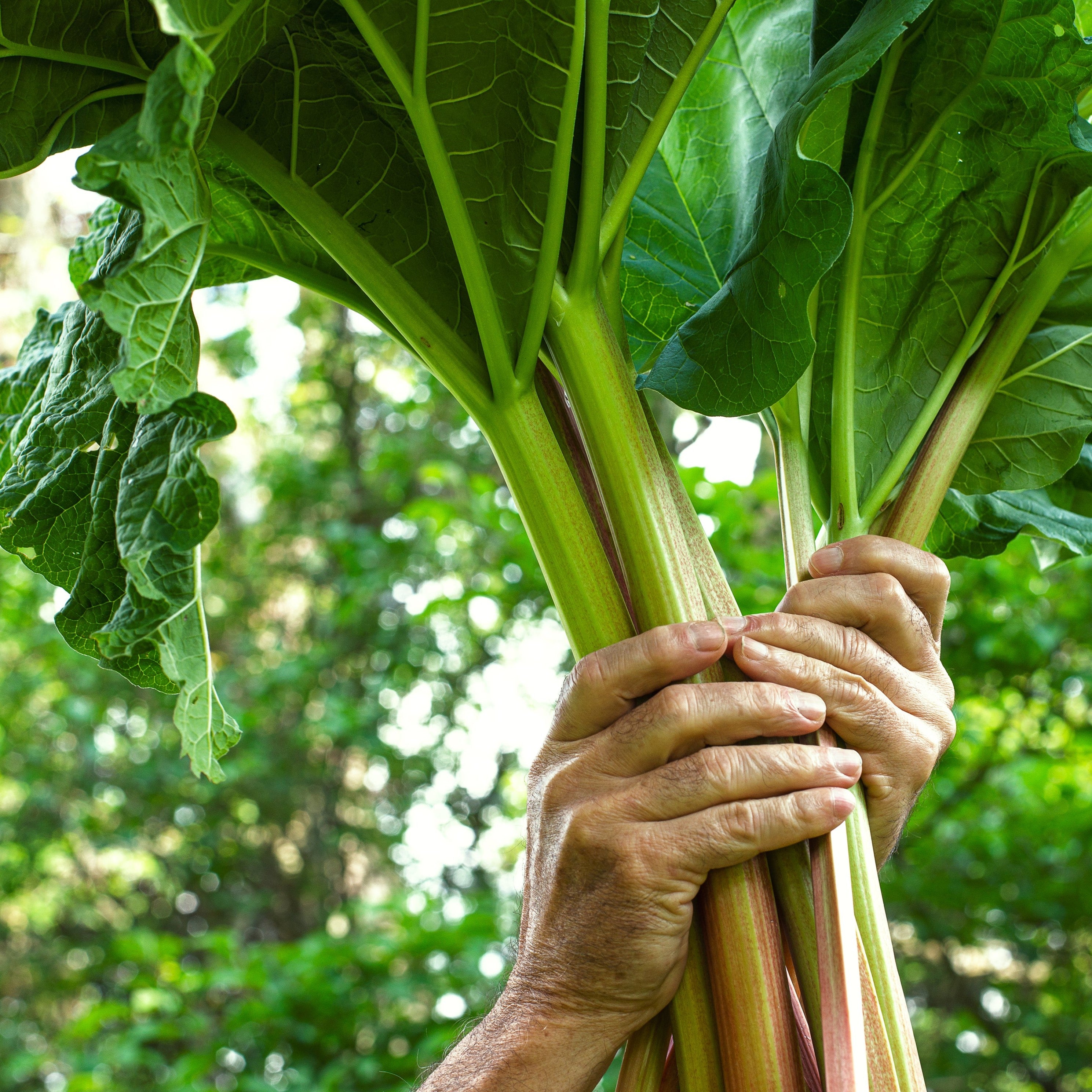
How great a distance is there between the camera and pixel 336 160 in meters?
1.11

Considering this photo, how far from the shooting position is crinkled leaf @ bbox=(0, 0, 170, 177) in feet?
3.12

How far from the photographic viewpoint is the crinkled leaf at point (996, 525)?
4.81 ft

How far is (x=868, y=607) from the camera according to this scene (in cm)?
111

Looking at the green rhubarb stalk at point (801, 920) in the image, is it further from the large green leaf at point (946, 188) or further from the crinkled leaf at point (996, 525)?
the crinkled leaf at point (996, 525)

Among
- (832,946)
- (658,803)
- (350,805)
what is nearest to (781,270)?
(658,803)

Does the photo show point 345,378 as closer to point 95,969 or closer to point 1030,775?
point 95,969

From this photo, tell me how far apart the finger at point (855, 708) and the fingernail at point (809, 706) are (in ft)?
0.07

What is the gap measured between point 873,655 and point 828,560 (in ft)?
0.40

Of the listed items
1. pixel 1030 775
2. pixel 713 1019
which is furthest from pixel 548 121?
pixel 1030 775

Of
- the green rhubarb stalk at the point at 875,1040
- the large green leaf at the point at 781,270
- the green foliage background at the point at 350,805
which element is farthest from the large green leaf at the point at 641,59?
the green foliage background at the point at 350,805

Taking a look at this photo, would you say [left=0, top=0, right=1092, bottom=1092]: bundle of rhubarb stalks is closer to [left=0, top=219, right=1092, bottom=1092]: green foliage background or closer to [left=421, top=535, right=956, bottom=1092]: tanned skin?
[left=421, top=535, right=956, bottom=1092]: tanned skin

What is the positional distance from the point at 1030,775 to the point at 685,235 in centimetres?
426

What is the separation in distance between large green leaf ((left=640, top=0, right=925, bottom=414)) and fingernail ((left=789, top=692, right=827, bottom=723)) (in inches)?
12.9

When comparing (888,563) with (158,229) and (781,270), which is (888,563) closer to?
(781,270)
